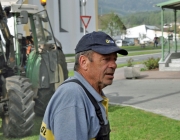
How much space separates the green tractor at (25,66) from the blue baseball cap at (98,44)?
5642mm

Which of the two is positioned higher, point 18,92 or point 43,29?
point 43,29

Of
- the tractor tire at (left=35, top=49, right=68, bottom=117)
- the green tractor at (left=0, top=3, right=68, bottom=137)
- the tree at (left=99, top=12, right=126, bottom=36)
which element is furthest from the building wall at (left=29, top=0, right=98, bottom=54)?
the green tractor at (left=0, top=3, right=68, bottom=137)

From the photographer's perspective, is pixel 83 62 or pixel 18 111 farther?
pixel 18 111

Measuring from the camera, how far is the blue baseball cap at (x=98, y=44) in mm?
2709

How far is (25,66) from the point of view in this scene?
9.85 meters

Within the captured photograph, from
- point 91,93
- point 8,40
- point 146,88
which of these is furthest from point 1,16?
point 146,88

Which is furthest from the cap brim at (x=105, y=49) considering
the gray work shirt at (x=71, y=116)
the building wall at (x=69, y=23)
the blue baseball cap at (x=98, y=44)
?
the building wall at (x=69, y=23)

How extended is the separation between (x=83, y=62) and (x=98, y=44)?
17 centimetres

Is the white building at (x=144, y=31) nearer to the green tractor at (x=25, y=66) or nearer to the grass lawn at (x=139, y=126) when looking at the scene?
the grass lawn at (x=139, y=126)

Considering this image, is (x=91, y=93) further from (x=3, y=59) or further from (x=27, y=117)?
(x=3, y=59)

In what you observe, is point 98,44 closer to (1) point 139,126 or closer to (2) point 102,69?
(2) point 102,69

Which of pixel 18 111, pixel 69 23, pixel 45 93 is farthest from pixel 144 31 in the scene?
pixel 18 111

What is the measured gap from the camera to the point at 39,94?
1045cm

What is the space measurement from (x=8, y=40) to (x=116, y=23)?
83822mm
